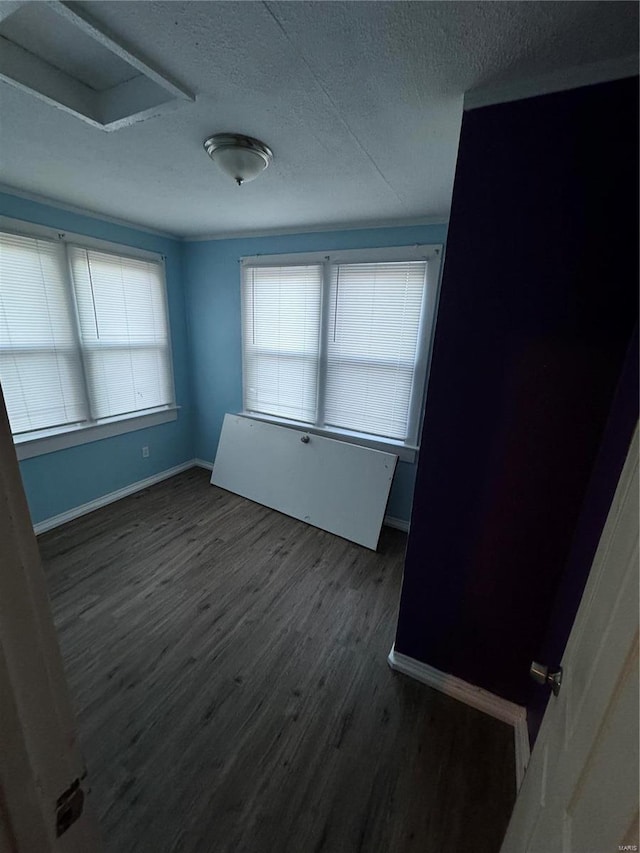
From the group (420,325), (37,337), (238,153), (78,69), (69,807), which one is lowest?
(69,807)

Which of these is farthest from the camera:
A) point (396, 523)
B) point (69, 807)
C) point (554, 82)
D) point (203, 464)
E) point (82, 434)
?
point (203, 464)

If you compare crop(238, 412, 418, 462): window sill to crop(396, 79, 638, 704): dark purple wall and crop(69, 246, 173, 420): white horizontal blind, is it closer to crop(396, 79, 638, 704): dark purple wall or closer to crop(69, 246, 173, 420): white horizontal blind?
crop(69, 246, 173, 420): white horizontal blind

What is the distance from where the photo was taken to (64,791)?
475mm

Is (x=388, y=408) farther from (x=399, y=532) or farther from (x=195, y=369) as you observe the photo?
(x=195, y=369)

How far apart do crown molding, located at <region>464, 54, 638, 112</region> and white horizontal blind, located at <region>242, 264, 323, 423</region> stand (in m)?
1.81

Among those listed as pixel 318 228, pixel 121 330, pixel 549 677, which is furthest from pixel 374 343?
pixel 549 677

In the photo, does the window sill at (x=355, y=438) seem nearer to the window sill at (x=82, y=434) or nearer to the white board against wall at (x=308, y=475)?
the white board against wall at (x=308, y=475)

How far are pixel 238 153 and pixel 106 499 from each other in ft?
9.42

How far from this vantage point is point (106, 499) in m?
3.08

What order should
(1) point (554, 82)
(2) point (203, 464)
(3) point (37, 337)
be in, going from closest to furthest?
(1) point (554, 82)
(3) point (37, 337)
(2) point (203, 464)

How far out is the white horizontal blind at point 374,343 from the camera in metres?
2.57

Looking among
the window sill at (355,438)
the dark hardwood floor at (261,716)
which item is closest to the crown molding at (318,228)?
the window sill at (355,438)

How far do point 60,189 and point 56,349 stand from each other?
1.07 m

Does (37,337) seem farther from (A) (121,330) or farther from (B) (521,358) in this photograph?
(B) (521,358)
